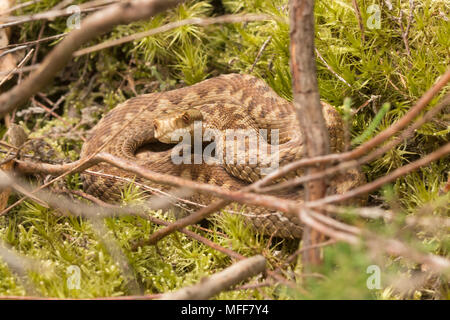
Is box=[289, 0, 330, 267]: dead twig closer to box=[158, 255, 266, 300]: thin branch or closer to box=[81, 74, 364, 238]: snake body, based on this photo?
box=[158, 255, 266, 300]: thin branch

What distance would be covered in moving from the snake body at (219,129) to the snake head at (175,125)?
1cm

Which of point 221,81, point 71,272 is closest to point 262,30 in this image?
point 221,81

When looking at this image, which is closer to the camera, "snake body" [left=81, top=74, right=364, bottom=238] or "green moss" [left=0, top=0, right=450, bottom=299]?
"green moss" [left=0, top=0, right=450, bottom=299]

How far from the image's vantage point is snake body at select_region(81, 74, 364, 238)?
3922 millimetres

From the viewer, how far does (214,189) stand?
2.63 metres

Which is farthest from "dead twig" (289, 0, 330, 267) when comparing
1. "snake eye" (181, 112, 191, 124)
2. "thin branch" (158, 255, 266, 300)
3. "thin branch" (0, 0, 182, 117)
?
"snake eye" (181, 112, 191, 124)

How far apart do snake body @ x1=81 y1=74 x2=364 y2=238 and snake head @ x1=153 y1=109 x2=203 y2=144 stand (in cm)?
1

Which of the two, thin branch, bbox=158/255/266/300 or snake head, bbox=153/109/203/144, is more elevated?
snake head, bbox=153/109/203/144

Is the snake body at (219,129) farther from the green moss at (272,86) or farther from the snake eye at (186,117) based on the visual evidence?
the green moss at (272,86)

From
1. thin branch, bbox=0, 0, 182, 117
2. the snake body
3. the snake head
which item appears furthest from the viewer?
the snake head

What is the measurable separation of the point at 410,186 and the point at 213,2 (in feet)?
11.0

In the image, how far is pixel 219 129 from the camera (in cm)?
463

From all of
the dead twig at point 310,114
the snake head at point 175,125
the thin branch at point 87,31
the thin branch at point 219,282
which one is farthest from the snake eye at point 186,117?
the thin branch at point 87,31

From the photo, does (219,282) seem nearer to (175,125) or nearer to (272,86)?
(175,125)
